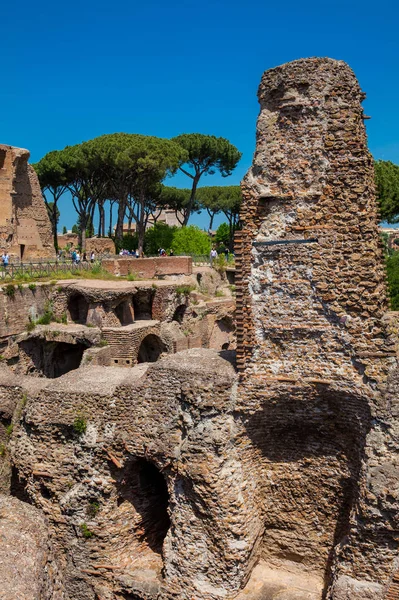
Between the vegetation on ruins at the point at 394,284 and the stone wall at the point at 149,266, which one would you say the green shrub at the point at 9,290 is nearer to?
the stone wall at the point at 149,266

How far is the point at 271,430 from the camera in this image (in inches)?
263

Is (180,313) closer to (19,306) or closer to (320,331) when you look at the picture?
(19,306)

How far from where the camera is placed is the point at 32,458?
24.5ft

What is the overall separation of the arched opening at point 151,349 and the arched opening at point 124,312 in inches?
29.8

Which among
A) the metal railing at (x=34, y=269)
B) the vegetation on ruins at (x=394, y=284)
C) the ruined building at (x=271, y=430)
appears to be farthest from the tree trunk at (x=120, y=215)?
the ruined building at (x=271, y=430)

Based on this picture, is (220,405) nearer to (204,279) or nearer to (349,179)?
(349,179)

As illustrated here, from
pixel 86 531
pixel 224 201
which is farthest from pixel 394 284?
pixel 224 201

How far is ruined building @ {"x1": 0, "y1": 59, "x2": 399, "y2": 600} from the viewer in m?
5.96

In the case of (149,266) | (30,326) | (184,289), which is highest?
(149,266)

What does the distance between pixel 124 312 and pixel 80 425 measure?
8.79 m

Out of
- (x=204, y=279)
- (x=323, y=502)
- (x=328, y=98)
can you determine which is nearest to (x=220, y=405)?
(x=323, y=502)

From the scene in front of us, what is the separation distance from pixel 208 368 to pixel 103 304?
838cm

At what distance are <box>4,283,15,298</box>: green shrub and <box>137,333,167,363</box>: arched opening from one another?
4.32 metres

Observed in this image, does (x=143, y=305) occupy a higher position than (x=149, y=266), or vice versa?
(x=149, y=266)
